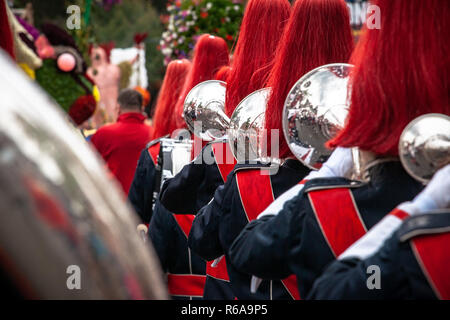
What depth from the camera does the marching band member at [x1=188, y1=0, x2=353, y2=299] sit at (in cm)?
225

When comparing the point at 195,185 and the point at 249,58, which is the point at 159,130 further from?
the point at 249,58

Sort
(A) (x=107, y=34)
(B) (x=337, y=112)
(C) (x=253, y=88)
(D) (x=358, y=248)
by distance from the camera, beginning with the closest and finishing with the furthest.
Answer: (D) (x=358, y=248)
(B) (x=337, y=112)
(C) (x=253, y=88)
(A) (x=107, y=34)

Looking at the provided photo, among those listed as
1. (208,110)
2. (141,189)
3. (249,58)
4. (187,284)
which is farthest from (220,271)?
(141,189)

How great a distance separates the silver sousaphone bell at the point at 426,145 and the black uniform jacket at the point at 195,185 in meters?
1.72

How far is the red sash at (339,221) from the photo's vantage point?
1.62 meters

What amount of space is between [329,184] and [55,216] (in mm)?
1140

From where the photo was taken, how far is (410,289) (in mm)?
1340

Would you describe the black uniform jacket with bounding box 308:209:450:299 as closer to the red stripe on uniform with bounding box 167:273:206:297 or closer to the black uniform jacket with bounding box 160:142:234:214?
the black uniform jacket with bounding box 160:142:234:214

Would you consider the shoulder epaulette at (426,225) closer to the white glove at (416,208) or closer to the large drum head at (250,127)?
the white glove at (416,208)

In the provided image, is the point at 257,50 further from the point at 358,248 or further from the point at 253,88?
the point at 358,248

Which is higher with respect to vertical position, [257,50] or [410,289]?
[257,50]

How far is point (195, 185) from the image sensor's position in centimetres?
326
